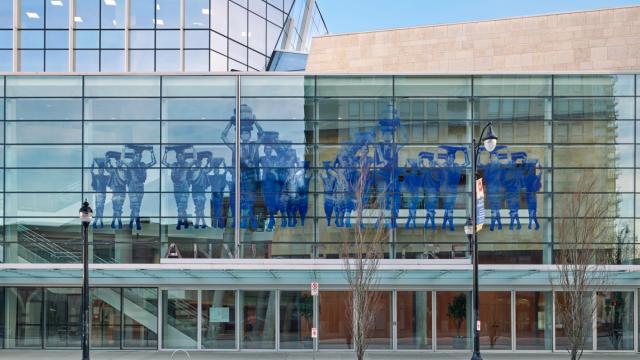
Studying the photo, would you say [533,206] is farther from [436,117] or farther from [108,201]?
[108,201]

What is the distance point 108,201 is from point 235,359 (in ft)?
27.8

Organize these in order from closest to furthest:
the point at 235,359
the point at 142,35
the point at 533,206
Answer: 1. the point at 235,359
2. the point at 533,206
3. the point at 142,35

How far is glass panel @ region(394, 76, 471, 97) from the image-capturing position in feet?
97.5

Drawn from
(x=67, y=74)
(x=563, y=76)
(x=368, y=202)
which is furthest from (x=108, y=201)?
(x=563, y=76)

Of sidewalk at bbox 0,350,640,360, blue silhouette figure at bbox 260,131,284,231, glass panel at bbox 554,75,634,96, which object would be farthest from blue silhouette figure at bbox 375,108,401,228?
glass panel at bbox 554,75,634,96

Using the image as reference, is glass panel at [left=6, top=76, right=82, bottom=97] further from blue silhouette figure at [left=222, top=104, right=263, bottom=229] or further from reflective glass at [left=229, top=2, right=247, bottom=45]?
reflective glass at [left=229, top=2, right=247, bottom=45]

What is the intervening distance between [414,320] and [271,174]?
8207 mm

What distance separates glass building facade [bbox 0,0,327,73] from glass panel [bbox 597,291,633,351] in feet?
92.4

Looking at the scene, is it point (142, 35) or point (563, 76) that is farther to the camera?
point (142, 35)

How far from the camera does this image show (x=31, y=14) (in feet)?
159

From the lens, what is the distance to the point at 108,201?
29547 millimetres

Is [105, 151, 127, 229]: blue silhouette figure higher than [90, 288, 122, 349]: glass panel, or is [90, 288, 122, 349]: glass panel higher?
[105, 151, 127, 229]: blue silhouette figure

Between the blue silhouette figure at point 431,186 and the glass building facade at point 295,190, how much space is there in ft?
0.20

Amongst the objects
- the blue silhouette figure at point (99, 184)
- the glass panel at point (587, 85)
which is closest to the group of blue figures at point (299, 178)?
the blue silhouette figure at point (99, 184)
